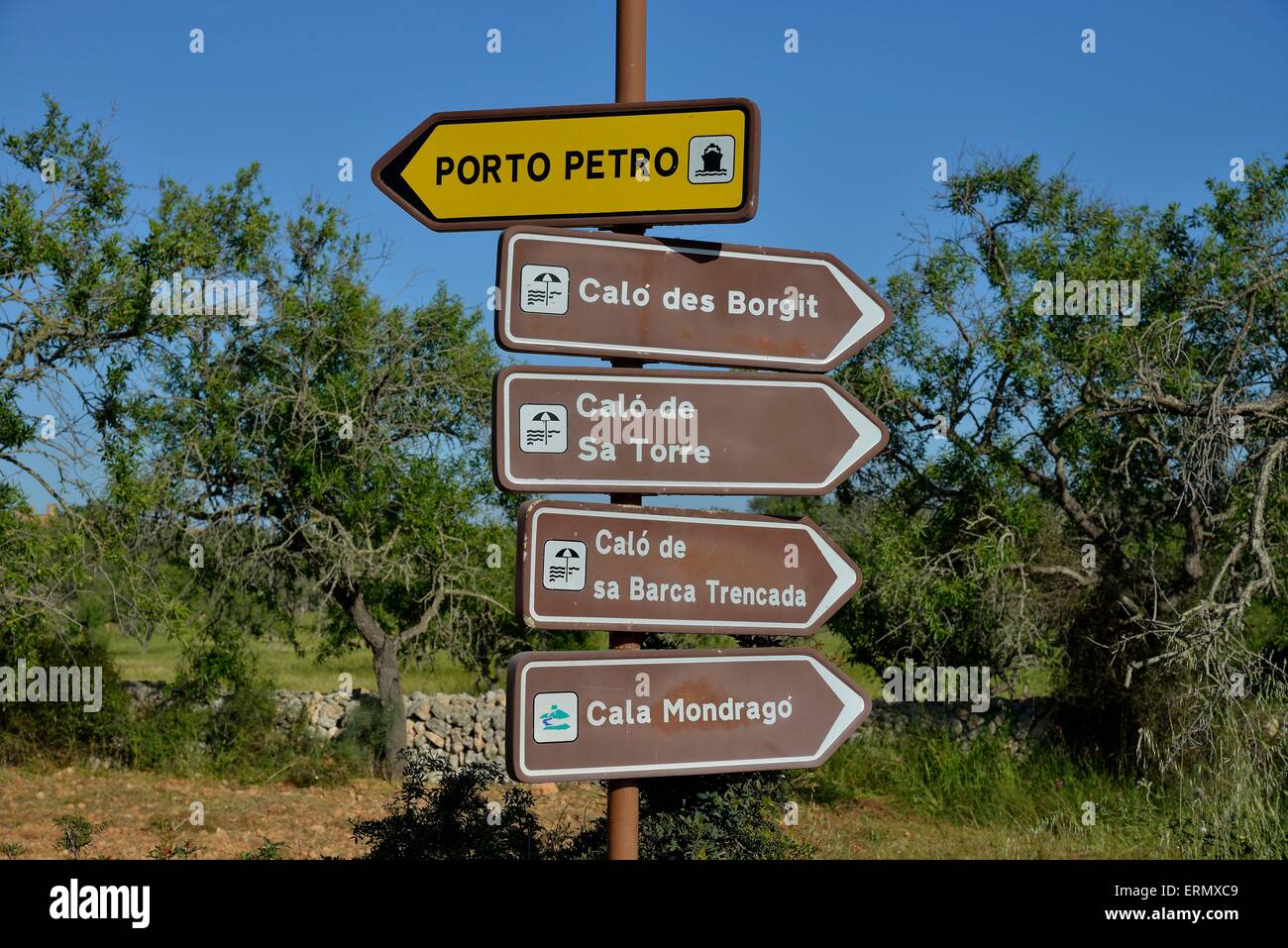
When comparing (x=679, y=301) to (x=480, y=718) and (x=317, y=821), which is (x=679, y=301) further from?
(x=480, y=718)

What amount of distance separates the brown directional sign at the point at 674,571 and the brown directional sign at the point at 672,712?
0.32 feet

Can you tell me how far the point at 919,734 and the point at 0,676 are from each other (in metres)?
8.48

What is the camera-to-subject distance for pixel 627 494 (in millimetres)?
3197

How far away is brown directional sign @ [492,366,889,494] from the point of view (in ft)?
10.2

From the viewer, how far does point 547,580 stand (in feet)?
10.0

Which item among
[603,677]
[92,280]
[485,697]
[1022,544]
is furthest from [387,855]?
[485,697]

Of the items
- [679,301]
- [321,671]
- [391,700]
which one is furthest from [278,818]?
[321,671]

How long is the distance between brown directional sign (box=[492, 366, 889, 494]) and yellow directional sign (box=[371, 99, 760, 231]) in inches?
19.4

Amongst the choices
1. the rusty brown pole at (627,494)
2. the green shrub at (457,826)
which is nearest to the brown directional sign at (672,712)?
the rusty brown pole at (627,494)

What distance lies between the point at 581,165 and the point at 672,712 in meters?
1.60

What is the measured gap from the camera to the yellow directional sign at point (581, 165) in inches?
127

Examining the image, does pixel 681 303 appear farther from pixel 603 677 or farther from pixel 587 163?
pixel 603 677

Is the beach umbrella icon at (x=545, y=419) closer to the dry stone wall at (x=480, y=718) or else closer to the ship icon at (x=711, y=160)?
the ship icon at (x=711, y=160)

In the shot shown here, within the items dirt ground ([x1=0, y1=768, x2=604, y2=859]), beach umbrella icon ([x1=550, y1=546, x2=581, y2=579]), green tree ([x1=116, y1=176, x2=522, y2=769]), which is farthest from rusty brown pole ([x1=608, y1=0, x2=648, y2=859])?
green tree ([x1=116, y1=176, x2=522, y2=769])
